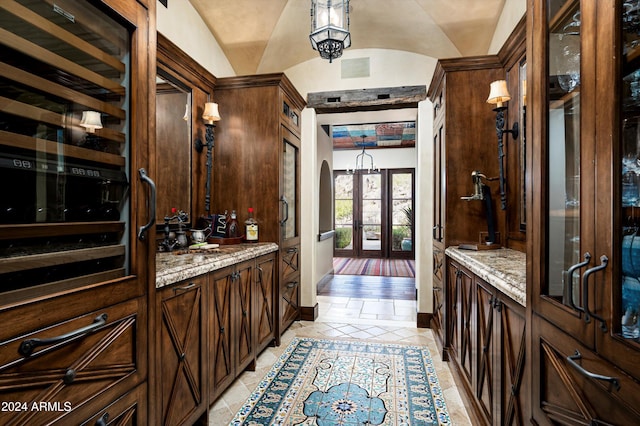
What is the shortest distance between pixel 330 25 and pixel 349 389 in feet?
8.54

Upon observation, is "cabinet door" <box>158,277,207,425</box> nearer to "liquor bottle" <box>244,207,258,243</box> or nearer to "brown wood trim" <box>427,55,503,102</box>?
"liquor bottle" <box>244,207,258,243</box>

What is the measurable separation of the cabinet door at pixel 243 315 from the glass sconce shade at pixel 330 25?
5.66 ft

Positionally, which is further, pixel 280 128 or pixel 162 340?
pixel 280 128

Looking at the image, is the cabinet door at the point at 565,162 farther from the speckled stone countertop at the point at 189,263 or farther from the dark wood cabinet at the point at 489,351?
the speckled stone countertop at the point at 189,263

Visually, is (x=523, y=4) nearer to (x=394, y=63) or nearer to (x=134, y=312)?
(x=394, y=63)

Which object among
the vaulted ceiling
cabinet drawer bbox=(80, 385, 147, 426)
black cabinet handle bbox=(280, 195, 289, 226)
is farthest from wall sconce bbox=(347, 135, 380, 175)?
cabinet drawer bbox=(80, 385, 147, 426)

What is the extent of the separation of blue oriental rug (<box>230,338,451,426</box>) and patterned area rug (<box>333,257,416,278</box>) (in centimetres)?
398

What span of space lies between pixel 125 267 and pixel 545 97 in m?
1.67

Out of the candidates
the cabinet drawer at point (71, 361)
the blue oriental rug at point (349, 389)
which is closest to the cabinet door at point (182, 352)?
the cabinet drawer at point (71, 361)

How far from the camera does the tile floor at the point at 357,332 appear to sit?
2.27 m

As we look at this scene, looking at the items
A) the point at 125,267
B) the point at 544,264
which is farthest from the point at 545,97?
the point at 125,267

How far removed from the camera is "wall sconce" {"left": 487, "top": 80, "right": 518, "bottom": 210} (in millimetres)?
2430

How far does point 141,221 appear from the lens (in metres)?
1.32

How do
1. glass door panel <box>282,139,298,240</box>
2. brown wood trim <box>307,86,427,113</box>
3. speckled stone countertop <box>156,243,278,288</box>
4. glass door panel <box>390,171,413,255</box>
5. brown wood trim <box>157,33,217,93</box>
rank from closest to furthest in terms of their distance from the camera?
speckled stone countertop <box>156,243,278,288</box>
brown wood trim <box>157,33,217,93</box>
glass door panel <box>282,139,298,240</box>
brown wood trim <box>307,86,427,113</box>
glass door panel <box>390,171,413,255</box>
